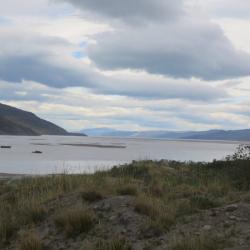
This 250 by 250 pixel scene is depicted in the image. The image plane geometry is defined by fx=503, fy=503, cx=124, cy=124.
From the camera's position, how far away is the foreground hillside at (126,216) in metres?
9.28

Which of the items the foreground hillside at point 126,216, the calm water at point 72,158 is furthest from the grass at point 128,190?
the calm water at point 72,158

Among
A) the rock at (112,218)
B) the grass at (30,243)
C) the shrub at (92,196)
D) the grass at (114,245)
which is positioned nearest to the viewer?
the grass at (114,245)

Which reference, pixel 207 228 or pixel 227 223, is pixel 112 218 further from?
pixel 227 223

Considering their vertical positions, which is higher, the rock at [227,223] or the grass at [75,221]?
the rock at [227,223]

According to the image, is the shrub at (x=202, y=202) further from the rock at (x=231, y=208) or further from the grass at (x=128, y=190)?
the grass at (x=128, y=190)

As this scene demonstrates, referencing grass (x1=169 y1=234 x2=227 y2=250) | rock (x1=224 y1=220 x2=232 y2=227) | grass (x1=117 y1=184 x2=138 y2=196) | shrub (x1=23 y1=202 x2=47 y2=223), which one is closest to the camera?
grass (x1=169 y1=234 x2=227 y2=250)

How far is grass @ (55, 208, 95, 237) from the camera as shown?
10577 mm

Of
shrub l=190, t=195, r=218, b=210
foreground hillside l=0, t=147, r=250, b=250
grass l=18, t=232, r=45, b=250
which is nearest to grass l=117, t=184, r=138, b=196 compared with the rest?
foreground hillside l=0, t=147, r=250, b=250

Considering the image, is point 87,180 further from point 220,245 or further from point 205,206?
point 220,245

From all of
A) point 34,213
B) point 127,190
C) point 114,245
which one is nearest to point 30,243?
point 114,245

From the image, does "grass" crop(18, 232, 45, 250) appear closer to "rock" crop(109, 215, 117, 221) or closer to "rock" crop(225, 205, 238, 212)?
"rock" crop(109, 215, 117, 221)

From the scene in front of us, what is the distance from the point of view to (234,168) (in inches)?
708

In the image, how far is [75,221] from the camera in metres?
10.7

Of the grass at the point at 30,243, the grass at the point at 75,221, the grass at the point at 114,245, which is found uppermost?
the grass at the point at 75,221
